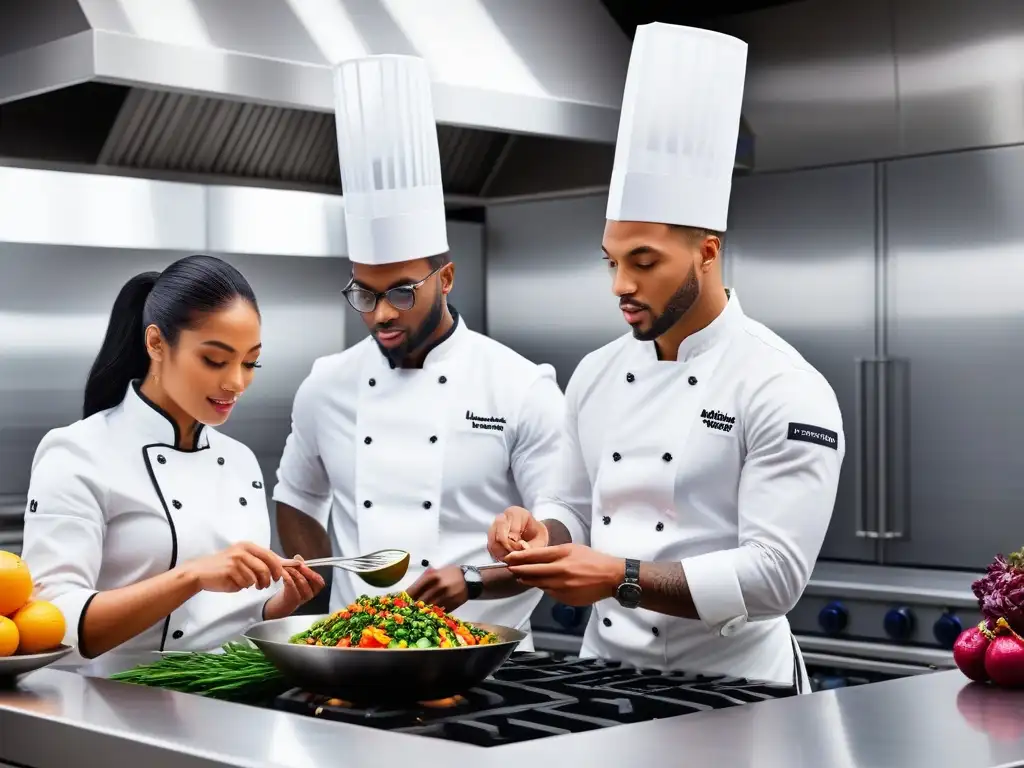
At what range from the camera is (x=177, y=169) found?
12.6 ft

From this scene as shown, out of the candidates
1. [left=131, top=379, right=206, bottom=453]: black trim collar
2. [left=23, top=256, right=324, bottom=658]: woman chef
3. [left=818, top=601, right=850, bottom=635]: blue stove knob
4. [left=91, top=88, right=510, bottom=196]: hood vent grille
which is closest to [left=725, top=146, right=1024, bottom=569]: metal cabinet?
[left=818, top=601, right=850, bottom=635]: blue stove knob

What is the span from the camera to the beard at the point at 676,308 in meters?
2.44

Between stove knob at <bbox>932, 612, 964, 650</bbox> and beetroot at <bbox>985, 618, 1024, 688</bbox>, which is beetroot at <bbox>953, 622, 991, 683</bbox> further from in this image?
stove knob at <bbox>932, 612, 964, 650</bbox>

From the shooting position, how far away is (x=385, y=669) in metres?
1.82

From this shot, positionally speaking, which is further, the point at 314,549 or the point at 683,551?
the point at 314,549

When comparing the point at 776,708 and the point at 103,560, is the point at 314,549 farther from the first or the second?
the point at 776,708

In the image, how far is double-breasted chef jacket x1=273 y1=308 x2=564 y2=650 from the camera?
3086 mm

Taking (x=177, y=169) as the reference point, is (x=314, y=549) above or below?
below

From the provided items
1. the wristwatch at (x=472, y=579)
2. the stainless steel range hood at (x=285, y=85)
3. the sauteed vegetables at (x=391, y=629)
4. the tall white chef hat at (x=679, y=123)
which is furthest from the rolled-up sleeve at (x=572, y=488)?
the stainless steel range hood at (x=285, y=85)

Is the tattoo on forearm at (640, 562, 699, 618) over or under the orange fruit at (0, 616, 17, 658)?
over

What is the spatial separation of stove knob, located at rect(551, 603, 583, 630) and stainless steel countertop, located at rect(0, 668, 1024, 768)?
2166 millimetres

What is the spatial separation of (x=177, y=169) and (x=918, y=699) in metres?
2.64

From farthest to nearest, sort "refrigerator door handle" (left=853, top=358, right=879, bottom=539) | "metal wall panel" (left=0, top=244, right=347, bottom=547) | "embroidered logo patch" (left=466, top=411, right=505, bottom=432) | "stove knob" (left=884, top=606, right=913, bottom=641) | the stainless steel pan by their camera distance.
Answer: "refrigerator door handle" (left=853, top=358, right=879, bottom=539) < "stove knob" (left=884, top=606, right=913, bottom=641) < "metal wall panel" (left=0, top=244, right=347, bottom=547) < "embroidered logo patch" (left=466, top=411, right=505, bottom=432) < the stainless steel pan

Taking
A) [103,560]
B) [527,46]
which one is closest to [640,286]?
[103,560]
